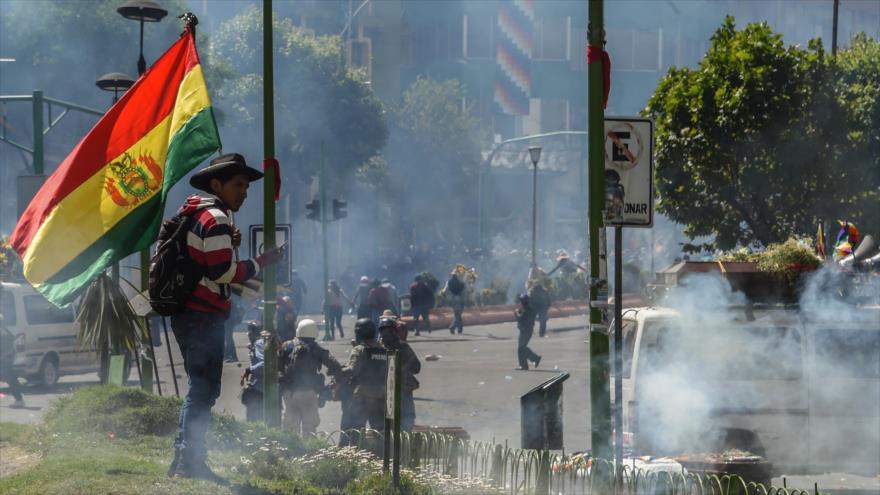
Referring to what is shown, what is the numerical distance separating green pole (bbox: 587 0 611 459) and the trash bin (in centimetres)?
124

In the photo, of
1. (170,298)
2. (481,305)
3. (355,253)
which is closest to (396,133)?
(355,253)

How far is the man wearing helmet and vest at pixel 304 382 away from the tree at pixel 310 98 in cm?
4516

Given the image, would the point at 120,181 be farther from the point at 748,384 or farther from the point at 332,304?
the point at 332,304

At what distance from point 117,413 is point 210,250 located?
3623 millimetres

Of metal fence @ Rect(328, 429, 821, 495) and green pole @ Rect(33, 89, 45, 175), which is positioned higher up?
green pole @ Rect(33, 89, 45, 175)

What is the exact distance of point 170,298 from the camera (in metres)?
6.86

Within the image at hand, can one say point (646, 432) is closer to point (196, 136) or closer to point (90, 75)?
point (196, 136)

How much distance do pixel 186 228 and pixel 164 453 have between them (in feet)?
8.22

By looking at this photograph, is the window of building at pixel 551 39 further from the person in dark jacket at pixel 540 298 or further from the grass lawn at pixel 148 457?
the grass lawn at pixel 148 457

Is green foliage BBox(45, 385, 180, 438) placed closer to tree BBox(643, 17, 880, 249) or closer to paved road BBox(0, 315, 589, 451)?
paved road BBox(0, 315, 589, 451)

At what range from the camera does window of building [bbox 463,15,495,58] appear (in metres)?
80.9

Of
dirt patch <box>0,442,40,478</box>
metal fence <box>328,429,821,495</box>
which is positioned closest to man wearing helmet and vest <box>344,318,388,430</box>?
metal fence <box>328,429,821,495</box>

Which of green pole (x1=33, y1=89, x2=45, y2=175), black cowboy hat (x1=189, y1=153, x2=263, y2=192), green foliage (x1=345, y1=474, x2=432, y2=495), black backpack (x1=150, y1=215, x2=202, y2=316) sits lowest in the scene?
green foliage (x1=345, y1=474, x2=432, y2=495)

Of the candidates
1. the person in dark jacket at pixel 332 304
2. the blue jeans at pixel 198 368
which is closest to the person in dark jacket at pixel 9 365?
the blue jeans at pixel 198 368
